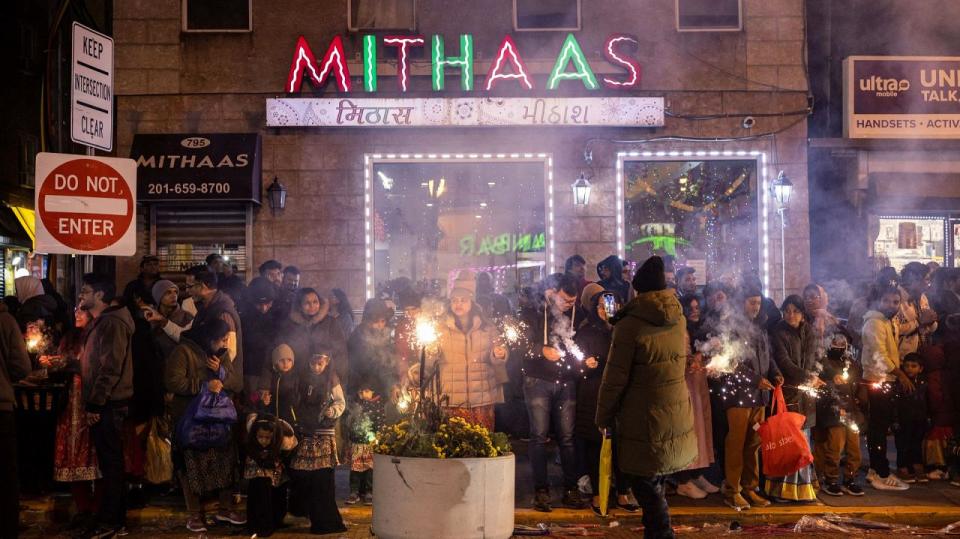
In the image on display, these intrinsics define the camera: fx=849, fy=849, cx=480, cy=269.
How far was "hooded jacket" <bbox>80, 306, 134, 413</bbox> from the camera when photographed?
6.86 metres

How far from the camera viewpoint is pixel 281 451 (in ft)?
23.2

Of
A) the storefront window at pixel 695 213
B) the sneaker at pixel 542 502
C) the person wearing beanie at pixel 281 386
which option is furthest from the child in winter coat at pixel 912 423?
the person wearing beanie at pixel 281 386

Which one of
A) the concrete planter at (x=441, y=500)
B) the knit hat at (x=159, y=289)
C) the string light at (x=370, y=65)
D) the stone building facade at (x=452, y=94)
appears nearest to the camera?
the concrete planter at (x=441, y=500)

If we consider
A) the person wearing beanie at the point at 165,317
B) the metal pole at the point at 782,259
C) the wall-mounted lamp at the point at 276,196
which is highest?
the wall-mounted lamp at the point at 276,196

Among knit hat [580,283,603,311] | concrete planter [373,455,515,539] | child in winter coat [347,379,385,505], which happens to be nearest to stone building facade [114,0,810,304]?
knit hat [580,283,603,311]

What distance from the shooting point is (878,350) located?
28.0 feet

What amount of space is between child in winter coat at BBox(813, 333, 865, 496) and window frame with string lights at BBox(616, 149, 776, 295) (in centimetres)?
490

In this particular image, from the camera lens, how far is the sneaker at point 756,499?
25.6 ft

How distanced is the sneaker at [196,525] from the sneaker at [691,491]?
436 centimetres

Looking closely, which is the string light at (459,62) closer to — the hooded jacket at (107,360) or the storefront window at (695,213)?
the storefront window at (695,213)

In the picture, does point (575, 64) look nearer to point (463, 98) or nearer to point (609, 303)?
point (463, 98)

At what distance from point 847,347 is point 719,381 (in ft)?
4.78

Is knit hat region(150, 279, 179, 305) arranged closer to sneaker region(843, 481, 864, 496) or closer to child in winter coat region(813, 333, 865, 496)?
child in winter coat region(813, 333, 865, 496)

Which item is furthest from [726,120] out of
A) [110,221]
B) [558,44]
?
[110,221]
